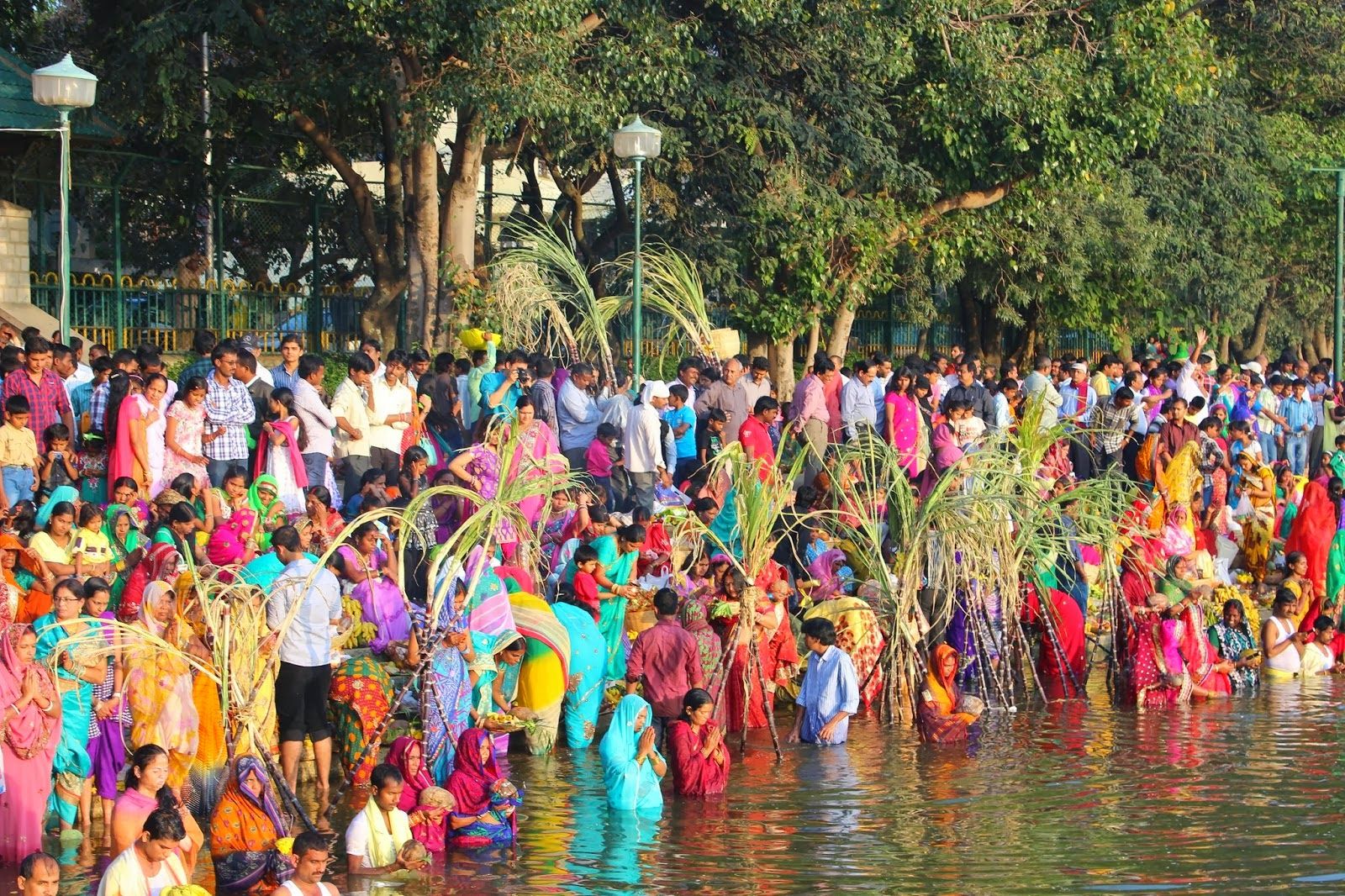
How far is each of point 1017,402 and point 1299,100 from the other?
17.6 meters

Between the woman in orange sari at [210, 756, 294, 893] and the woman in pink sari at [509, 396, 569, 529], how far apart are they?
304 centimetres

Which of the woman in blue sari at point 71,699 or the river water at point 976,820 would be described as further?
the woman in blue sari at point 71,699

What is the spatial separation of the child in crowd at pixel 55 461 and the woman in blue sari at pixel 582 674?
3768mm

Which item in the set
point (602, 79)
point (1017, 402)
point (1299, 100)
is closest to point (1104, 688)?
point (1017, 402)

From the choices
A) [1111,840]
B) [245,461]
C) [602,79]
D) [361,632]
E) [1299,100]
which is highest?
[1299,100]

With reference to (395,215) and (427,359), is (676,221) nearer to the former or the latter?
(395,215)

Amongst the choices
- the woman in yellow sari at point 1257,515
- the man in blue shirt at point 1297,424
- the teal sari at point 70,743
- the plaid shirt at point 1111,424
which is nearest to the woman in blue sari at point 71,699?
the teal sari at point 70,743

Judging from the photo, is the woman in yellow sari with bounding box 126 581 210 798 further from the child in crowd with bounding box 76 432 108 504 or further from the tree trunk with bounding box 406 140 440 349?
the tree trunk with bounding box 406 140 440 349

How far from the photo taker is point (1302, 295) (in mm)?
36000

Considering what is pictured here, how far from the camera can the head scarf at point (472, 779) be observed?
34.1 feet

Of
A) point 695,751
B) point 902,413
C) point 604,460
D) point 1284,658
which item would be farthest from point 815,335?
point 695,751

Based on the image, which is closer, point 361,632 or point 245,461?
point 361,632

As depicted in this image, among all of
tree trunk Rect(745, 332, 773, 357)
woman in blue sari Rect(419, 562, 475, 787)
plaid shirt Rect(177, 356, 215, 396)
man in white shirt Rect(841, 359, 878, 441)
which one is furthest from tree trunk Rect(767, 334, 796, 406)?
woman in blue sari Rect(419, 562, 475, 787)

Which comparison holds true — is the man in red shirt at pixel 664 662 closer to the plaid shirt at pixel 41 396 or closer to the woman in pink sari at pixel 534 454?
the woman in pink sari at pixel 534 454
